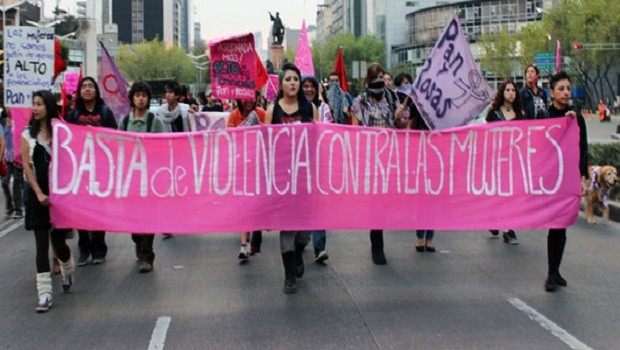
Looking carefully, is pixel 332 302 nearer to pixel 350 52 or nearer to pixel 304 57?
pixel 304 57

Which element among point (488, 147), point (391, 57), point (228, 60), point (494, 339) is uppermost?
point (391, 57)

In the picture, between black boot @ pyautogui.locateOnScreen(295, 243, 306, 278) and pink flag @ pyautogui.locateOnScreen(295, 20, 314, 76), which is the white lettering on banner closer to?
black boot @ pyautogui.locateOnScreen(295, 243, 306, 278)

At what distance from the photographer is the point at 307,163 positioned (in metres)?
7.06

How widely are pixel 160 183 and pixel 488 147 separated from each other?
115 inches

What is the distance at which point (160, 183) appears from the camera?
6902 mm

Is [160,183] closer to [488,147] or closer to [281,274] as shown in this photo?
[281,274]

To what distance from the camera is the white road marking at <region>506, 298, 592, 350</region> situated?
5.64 metres

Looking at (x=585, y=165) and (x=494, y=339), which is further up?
(x=585, y=165)

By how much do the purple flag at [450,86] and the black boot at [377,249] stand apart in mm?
1420

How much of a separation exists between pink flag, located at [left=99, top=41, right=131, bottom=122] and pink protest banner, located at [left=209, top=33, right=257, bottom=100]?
1.52 meters

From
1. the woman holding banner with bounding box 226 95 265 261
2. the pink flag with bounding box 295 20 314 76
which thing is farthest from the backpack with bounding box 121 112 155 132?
the pink flag with bounding box 295 20 314 76

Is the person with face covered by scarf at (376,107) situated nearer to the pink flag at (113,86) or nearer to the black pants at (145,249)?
the black pants at (145,249)

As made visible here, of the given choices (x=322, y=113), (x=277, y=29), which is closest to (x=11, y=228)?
(x=322, y=113)

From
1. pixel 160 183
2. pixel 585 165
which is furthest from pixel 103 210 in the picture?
pixel 585 165
